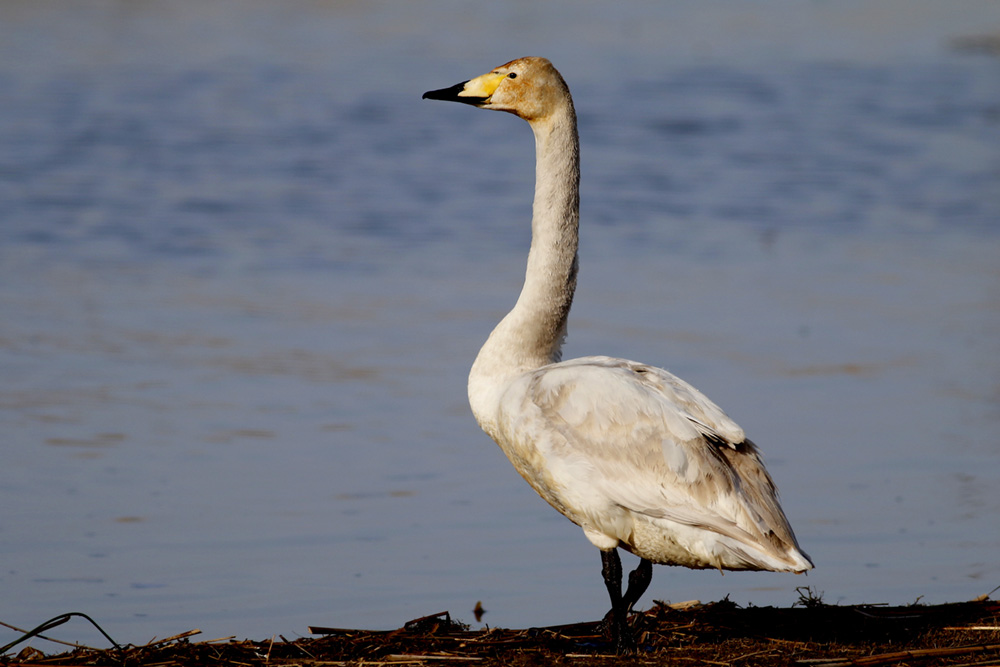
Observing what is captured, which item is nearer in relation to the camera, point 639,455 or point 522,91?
point 639,455

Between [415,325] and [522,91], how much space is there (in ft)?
15.4

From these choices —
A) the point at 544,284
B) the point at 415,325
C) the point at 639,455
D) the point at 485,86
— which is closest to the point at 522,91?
the point at 485,86

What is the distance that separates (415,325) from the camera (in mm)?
11039

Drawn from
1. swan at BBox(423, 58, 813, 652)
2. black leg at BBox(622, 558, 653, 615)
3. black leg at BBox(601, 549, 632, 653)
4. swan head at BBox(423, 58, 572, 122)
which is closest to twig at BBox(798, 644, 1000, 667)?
swan at BBox(423, 58, 813, 652)

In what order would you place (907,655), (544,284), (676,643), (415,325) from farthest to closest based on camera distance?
(415,325) → (544,284) → (676,643) → (907,655)

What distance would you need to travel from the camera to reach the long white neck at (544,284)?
6.20 meters

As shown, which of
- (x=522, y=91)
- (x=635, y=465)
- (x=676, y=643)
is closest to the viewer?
(x=635, y=465)

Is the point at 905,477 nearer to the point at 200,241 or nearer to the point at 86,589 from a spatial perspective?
the point at 86,589

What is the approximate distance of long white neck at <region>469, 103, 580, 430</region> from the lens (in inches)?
244

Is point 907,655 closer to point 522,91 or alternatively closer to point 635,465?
point 635,465

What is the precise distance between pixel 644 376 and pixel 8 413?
15.5ft

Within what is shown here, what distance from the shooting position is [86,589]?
6.48 meters

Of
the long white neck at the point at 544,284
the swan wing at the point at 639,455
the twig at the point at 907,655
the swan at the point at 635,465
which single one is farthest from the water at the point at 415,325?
the twig at the point at 907,655

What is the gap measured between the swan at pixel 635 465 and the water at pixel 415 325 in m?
0.94
